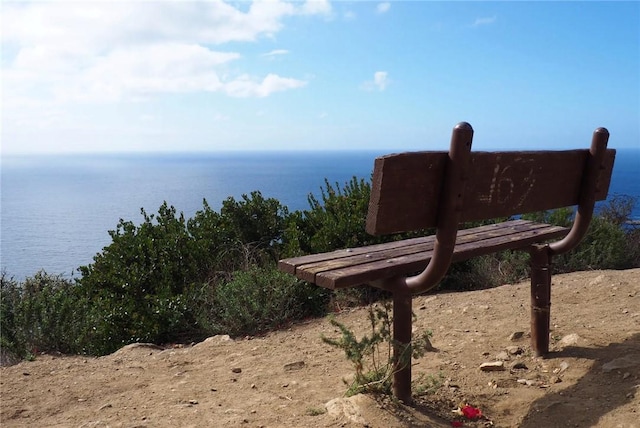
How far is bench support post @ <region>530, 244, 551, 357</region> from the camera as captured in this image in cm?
363

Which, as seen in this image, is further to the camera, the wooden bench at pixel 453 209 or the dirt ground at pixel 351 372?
the dirt ground at pixel 351 372

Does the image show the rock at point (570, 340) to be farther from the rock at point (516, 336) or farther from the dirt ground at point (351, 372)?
the rock at point (516, 336)

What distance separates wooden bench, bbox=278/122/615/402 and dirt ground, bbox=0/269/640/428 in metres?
0.29

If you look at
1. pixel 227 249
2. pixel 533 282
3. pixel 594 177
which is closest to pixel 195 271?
pixel 227 249

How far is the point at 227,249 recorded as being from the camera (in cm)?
767

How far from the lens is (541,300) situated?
364cm

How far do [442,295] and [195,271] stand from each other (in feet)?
9.97

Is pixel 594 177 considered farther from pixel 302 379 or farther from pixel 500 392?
pixel 302 379

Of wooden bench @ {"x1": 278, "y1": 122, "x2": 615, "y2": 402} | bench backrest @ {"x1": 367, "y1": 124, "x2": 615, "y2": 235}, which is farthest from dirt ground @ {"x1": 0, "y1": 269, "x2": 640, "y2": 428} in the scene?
bench backrest @ {"x1": 367, "y1": 124, "x2": 615, "y2": 235}

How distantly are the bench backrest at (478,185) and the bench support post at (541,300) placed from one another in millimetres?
405

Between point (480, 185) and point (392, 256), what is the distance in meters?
0.67

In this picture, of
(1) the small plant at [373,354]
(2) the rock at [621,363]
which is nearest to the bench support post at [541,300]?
(2) the rock at [621,363]

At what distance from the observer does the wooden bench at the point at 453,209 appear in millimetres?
2447

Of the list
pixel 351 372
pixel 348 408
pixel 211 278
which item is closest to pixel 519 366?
pixel 351 372
